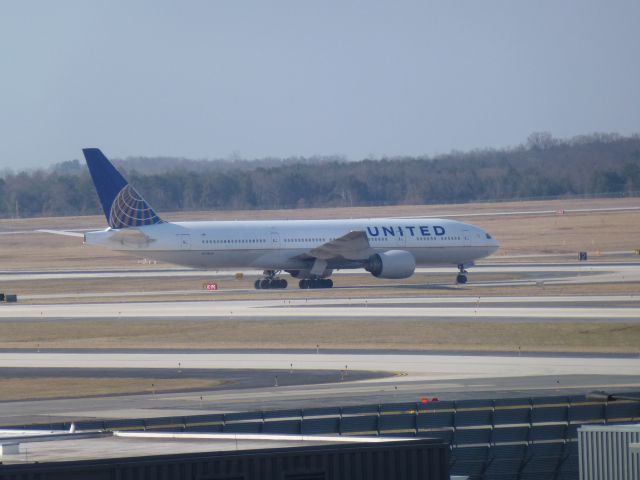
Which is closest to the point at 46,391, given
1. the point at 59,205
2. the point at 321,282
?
the point at 321,282

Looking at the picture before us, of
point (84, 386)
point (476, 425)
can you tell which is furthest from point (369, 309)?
point (476, 425)

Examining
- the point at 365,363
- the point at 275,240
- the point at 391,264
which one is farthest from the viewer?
the point at 275,240

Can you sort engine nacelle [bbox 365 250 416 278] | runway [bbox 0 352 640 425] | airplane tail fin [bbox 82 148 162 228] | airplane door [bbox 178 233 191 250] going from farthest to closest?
engine nacelle [bbox 365 250 416 278] < airplane door [bbox 178 233 191 250] < airplane tail fin [bbox 82 148 162 228] < runway [bbox 0 352 640 425]

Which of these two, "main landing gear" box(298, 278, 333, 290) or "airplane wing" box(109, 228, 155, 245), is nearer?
"airplane wing" box(109, 228, 155, 245)

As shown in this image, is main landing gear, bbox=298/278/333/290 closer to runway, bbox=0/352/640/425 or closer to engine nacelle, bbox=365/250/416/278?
engine nacelle, bbox=365/250/416/278

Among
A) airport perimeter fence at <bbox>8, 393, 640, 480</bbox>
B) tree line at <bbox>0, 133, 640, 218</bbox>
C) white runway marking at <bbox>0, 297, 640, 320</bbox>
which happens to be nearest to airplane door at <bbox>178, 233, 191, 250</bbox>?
white runway marking at <bbox>0, 297, 640, 320</bbox>

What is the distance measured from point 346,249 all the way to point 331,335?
24117mm

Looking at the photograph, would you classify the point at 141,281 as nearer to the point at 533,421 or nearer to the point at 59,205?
the point at 533,421

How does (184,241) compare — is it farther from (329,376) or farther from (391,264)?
(329,376)

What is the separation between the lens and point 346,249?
70.1 meters

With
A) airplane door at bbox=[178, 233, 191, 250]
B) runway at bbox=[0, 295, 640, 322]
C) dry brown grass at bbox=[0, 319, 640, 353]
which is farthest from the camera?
airplane door at bbox=[178, 233, 191, 250]

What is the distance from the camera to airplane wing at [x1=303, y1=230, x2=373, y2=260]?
69188 mm

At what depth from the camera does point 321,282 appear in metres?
70.5

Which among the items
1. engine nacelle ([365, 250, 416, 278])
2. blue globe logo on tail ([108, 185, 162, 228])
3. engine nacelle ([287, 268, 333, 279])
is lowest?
engine nacelle ([287, 268, 333, 279])
